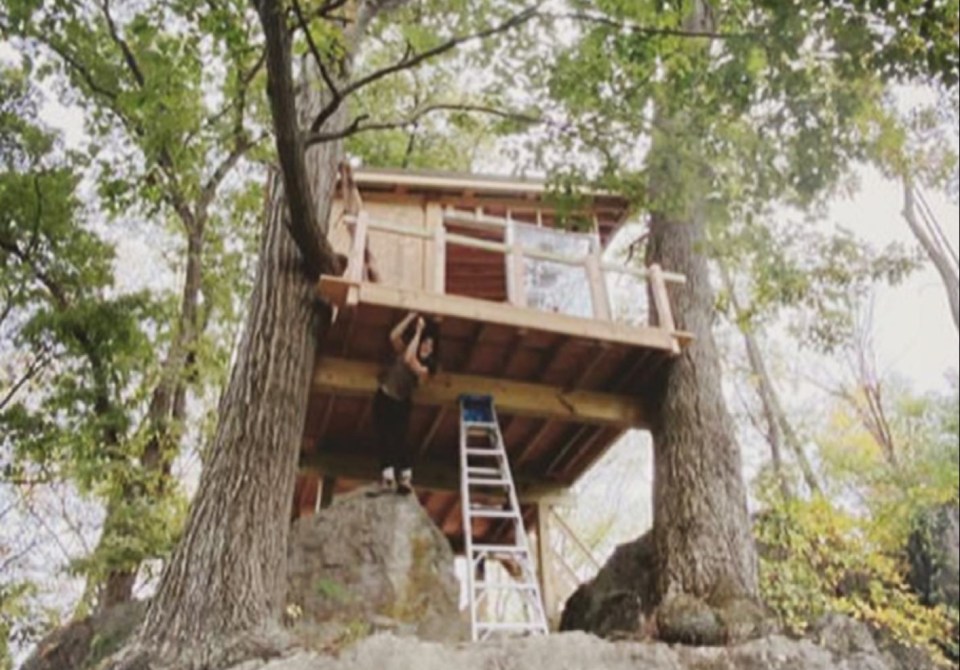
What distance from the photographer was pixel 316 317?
Result: 5727 mm

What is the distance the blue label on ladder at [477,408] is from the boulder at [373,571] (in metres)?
1.02

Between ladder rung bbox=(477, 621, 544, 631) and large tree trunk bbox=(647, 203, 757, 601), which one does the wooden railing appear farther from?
ladder rung bbox=(477, 621, 544, 631)

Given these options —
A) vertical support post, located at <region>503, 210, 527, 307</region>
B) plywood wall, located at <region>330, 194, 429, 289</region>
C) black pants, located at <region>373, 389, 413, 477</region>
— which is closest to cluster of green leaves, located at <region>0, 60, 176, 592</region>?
black pants, located at <region>373, 389, 413, 477</region>

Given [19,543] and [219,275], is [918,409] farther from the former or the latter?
[19,543]

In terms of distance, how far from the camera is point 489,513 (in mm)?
6031

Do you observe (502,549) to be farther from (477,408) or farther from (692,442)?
(692,442)

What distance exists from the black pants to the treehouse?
0.35m

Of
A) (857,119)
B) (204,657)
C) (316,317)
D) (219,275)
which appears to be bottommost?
(204,657)

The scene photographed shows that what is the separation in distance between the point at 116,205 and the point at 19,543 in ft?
8.53

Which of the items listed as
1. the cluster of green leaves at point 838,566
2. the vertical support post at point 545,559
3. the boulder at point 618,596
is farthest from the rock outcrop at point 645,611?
the cluster of green leaves at point 838,566

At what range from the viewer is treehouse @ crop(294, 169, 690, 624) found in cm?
632

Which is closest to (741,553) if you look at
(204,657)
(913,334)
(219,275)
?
(204,657)

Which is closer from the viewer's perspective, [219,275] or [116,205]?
[116,205]

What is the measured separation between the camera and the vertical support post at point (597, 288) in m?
6.98
